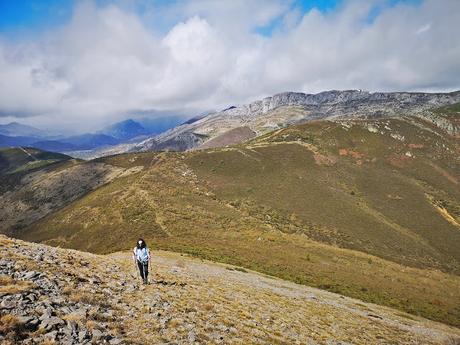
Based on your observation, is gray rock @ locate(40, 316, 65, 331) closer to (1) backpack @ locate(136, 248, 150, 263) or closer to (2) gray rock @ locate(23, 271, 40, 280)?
(2) gray rock @ locate(23, 271, 40, 280)

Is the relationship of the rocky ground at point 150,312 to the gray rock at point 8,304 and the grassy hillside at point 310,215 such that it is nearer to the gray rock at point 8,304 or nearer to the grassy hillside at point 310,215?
the gray rock at point 8,304

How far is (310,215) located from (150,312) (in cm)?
7235

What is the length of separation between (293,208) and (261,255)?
1309 inches

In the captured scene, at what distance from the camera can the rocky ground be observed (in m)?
14.8

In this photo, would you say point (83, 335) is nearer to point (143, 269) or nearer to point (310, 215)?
point (143, 269)

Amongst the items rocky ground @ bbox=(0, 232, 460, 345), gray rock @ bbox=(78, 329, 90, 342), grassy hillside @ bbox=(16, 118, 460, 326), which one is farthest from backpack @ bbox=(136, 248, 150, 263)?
grassy hillside @ bbox=(16, 118, 460, 326)

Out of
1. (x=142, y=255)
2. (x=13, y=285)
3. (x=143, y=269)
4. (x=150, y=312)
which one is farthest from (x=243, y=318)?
(x=13, y=285)

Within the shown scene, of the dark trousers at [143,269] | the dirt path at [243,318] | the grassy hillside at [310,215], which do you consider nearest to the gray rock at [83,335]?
the dirt path at [243,318]

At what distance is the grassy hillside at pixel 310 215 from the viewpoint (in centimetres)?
5706

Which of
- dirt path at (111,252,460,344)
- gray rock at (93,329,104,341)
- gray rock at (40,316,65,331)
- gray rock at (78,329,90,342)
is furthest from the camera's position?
dirt path at (111,252,460,344)

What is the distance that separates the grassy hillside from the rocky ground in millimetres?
21199

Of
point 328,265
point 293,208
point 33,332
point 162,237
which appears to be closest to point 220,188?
point 293,208

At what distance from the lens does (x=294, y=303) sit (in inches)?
1226

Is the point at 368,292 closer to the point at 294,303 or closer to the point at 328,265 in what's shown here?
the point at 328,265
